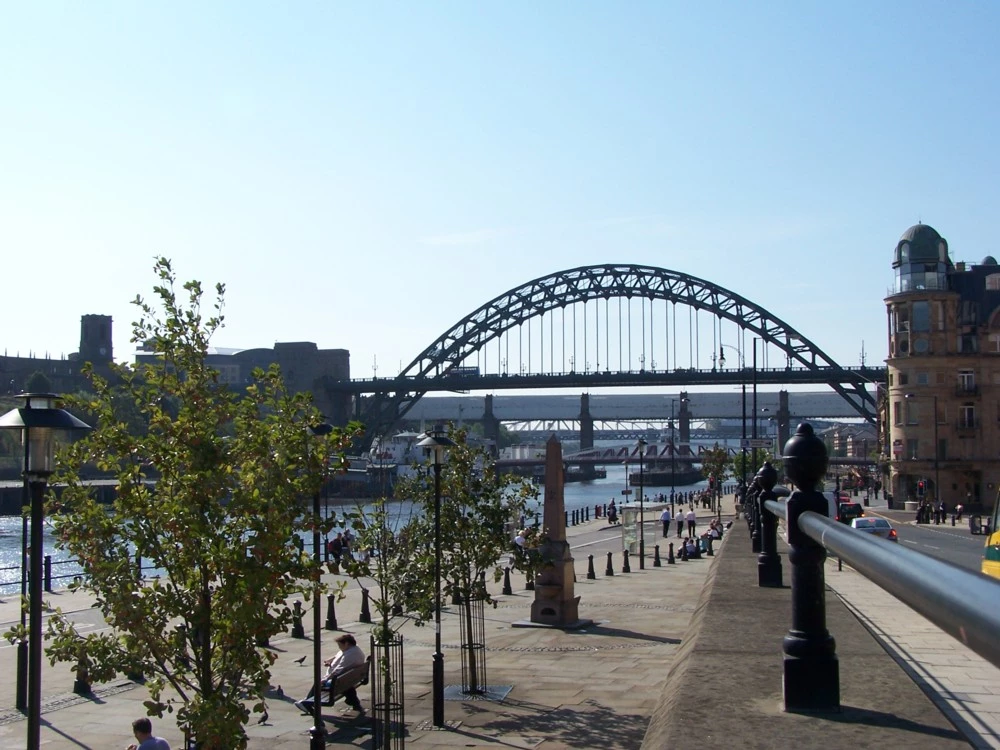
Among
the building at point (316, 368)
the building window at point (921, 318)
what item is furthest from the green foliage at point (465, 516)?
the building at point (316, 368)

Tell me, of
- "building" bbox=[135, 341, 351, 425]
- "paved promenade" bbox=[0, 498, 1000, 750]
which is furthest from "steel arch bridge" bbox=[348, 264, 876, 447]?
"paved promenade" bbox=[0, 498, 1000, 750]

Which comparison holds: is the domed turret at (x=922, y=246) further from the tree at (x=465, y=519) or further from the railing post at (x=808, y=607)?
the railing post at (x=808, y=607)

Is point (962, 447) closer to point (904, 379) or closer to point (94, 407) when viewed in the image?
point (904, 379)

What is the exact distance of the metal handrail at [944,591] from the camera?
130 cm

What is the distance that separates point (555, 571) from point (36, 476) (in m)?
14.2

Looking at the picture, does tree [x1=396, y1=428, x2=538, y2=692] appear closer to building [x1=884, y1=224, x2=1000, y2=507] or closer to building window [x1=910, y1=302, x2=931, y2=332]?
building [x1=884, y1=224, x2=1000, y2=507]

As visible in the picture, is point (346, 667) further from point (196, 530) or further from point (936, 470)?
point (936, 470)

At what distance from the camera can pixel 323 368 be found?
133 m

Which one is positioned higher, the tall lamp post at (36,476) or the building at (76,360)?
the building at (76,360)

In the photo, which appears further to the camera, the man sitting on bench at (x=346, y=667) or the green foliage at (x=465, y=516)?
the green foliage at (x=465, y=516)

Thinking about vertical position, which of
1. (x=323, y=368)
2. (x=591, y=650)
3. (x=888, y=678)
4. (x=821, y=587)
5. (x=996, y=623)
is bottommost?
(x=591, y=650)

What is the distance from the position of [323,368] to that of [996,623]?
133122mm

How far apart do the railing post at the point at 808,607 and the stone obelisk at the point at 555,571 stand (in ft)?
56.6

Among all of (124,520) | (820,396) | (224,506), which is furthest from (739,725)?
(820,396)
